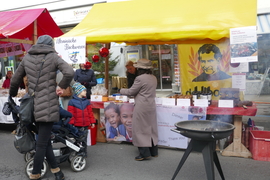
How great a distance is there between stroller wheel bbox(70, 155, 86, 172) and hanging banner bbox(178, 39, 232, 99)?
3424 mm

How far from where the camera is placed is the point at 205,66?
6.71 metres

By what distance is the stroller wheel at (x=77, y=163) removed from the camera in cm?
402

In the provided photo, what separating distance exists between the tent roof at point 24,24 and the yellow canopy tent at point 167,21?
5.89 feet

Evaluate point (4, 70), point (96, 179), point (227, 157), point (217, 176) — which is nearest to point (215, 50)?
point (227, 157)

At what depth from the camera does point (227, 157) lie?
4.62 m

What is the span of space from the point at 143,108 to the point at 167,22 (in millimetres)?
1674

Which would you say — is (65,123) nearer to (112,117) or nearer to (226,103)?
(112,117)

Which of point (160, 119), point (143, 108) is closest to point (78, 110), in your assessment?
point (143, 108)

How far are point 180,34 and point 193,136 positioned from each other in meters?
1.93

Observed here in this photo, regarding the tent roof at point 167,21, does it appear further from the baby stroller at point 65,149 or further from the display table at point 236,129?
the baby stroller at point 65,149

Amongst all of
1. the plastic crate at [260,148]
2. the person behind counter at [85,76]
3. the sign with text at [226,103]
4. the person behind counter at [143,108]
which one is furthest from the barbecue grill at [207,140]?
the person behind counter at [85,76]

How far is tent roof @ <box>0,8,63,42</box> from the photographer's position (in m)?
6.21

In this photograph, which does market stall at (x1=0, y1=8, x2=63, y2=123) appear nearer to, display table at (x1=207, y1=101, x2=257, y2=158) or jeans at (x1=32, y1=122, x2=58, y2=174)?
jeans at (x1=32, y1=122, x2=58, y2=174)

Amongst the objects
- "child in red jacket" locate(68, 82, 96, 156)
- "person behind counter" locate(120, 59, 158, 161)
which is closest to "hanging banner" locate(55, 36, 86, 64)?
"child in red jacket" locate(68, 82, 96, 156)
